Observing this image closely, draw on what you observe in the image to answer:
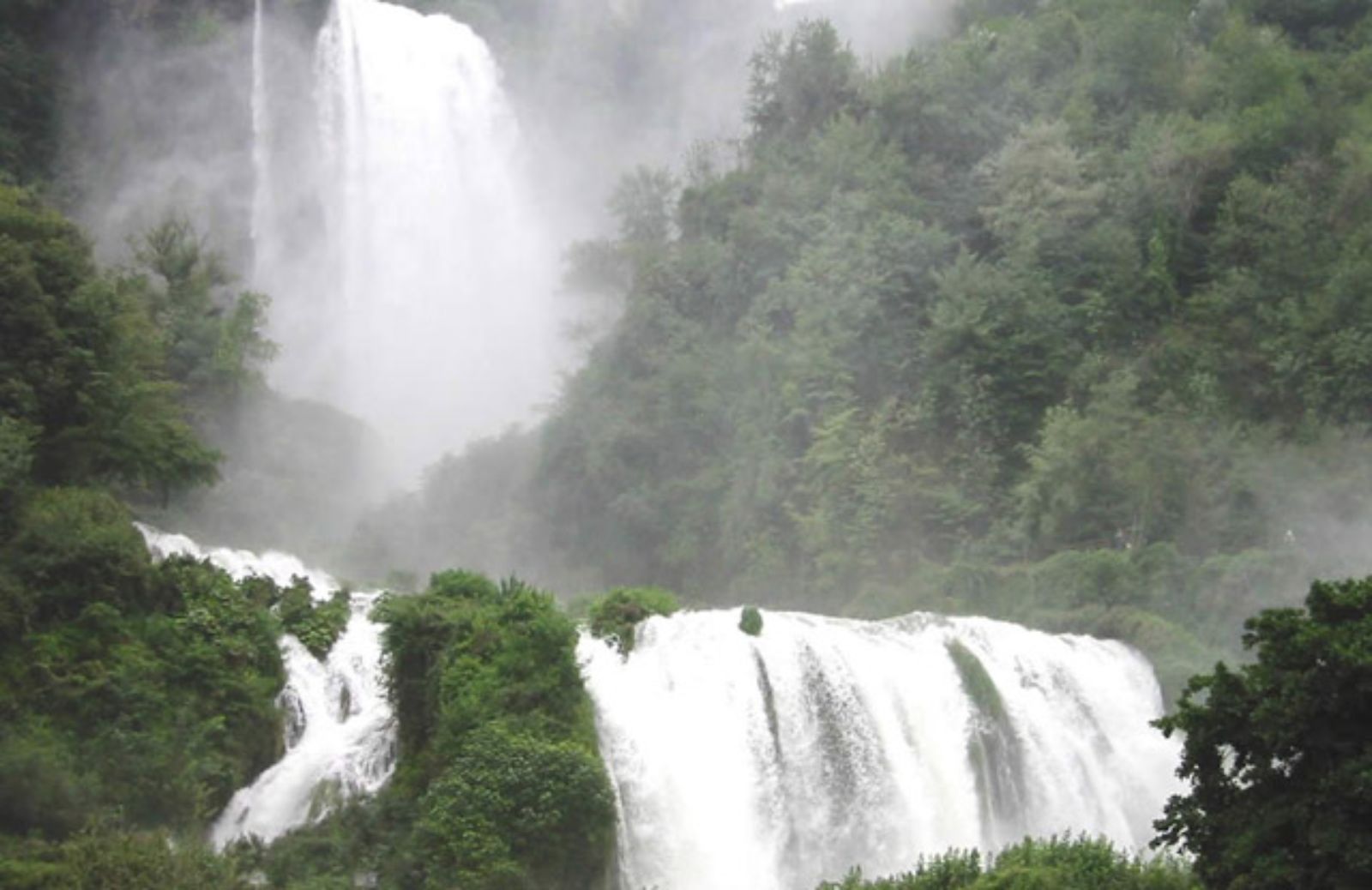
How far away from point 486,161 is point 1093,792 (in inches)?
1608

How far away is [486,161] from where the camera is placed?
186ft

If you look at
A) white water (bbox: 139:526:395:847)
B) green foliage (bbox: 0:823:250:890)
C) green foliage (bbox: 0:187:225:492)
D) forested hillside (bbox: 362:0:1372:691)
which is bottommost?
green foliage (bbox: 0:823:250:890)

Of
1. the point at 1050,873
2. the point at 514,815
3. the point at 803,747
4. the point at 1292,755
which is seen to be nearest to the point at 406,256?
the point at 803,747

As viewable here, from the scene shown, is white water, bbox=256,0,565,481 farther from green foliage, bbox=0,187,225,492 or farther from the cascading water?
the cascading water

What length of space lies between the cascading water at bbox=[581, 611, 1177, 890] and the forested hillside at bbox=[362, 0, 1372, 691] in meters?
4.33

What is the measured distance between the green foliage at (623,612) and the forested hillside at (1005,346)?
9.72m

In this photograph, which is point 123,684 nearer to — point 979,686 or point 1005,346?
point 979,686

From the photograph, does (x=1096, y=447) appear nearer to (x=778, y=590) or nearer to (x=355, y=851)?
(x=778, y=590)

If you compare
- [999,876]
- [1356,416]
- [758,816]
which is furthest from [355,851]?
[1356,416]

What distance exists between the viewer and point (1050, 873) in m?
14.1

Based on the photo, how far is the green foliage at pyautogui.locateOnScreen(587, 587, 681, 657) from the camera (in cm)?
2147

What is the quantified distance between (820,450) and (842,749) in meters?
16.3

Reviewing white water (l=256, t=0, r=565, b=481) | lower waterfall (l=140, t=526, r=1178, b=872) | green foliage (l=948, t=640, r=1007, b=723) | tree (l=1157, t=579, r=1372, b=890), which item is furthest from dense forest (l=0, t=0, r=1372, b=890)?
green foliage (l=948, t=640, r=1007, b=723)

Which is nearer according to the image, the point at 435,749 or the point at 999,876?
the point at 999,876
